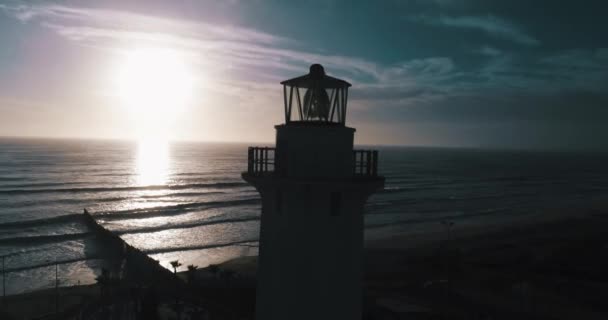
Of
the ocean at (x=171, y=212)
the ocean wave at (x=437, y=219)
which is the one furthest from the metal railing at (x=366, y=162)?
the ocean wave at (x=437, y=219)

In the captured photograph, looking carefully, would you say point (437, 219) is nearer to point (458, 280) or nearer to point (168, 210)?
point (458, 280)

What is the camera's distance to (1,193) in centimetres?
5272

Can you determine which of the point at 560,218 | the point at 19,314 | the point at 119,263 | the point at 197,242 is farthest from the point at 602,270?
the point at 19,314

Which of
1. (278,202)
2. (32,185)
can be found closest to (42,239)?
(32,185)

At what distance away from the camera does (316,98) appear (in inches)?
248

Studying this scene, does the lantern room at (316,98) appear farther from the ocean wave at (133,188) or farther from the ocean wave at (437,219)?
the ocean wave at (133,188)

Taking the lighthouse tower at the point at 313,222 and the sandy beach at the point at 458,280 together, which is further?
the sandy beach at the point at 458,280

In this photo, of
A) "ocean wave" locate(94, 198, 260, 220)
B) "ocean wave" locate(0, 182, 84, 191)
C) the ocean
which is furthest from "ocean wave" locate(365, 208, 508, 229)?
"ocean wave" locate(0, 182, 84, 191)

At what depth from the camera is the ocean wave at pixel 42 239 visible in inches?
1252

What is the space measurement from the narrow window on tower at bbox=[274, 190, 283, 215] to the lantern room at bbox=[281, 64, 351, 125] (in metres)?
1.07

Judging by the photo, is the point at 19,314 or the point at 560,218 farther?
the point at 560,218

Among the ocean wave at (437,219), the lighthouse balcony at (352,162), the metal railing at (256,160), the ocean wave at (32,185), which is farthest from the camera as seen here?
the ocean wave at (32,185)

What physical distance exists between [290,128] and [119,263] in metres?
26.2

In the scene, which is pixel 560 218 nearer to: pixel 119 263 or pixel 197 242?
pixel 197 242
